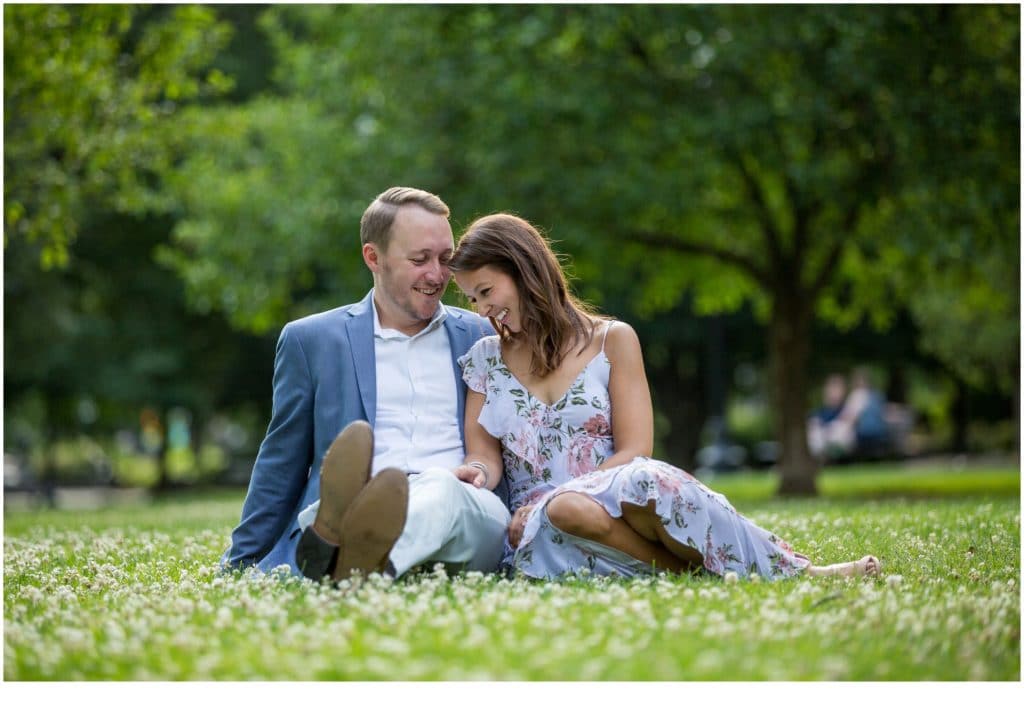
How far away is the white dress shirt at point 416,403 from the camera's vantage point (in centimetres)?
641

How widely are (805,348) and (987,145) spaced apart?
433cm

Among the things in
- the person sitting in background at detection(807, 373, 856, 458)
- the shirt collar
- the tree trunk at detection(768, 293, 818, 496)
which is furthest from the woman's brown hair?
the person sitting in background at detection(807, 373, 856, 458)

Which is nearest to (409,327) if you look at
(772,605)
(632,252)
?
(772,605)

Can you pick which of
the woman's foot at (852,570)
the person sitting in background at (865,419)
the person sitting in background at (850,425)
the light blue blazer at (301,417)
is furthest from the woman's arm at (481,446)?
the person sitting in background at (850,425)

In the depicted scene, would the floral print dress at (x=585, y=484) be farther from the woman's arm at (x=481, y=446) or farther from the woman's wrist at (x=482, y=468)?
the woman's wrist at (x=482, y=468)

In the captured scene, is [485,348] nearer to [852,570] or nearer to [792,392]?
[852,570]

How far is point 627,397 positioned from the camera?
6219mm

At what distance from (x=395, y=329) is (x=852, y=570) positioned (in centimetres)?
259

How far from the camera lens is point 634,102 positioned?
1620cm

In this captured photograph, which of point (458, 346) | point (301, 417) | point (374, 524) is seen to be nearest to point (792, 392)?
point (458, 346)

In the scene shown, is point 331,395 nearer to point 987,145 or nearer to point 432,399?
point 432,399

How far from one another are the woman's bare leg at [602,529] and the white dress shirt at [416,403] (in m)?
0.92

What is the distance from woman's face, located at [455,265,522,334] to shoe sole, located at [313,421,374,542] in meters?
1.25

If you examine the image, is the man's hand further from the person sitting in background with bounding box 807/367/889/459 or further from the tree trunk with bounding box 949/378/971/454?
the tree trunk with bounding box 949/378/971/454
